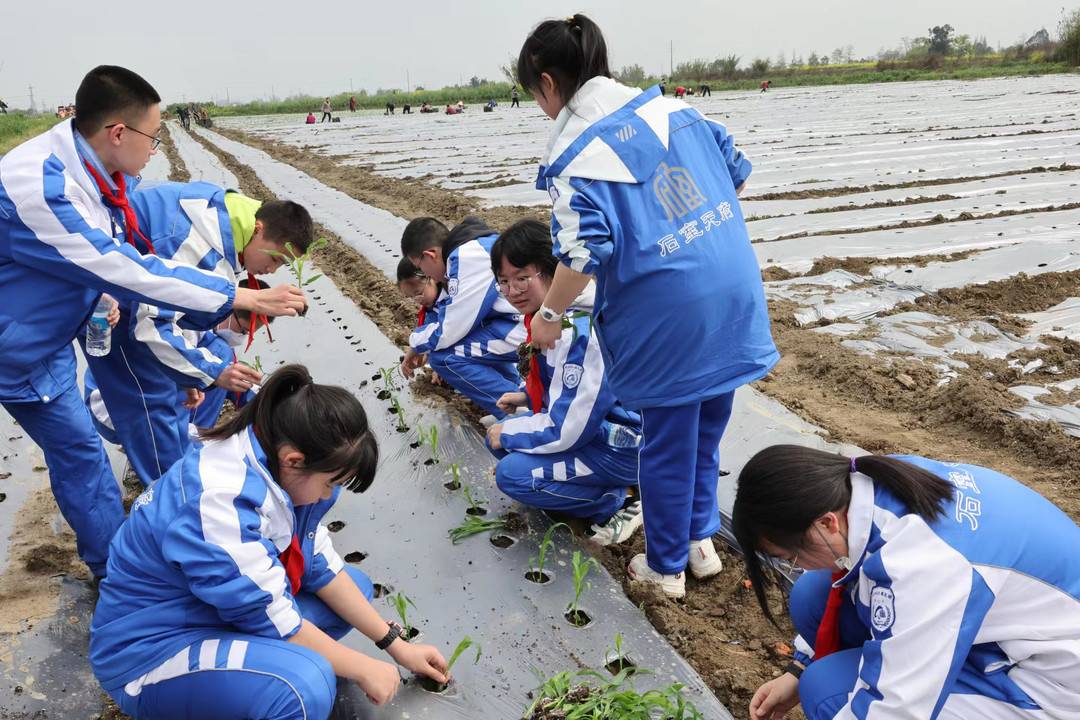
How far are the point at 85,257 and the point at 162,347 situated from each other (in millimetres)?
620

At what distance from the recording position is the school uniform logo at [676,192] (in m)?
2.07

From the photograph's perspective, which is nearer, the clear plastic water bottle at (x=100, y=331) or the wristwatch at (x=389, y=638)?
the wristwatch at (x=389, y=638)

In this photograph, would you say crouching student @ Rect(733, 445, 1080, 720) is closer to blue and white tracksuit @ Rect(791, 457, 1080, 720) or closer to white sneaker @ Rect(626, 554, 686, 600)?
blue and white tracksuit @ Rect(791, 457, 1080, 720)

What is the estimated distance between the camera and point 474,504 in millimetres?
2939

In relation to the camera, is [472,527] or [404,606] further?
[472,527]

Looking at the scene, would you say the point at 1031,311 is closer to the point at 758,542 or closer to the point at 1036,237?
the point at 1036,237

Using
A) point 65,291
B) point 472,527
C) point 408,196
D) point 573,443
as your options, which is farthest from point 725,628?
point 408,196

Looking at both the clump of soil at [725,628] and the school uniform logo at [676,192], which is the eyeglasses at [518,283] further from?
the clump of soil at [725,628]

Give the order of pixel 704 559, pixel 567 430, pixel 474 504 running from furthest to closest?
pixel 474 504 < pixel 567 430 < pixel 704 559

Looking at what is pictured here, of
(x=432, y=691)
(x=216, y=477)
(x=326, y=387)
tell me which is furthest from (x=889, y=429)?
(x=216, y=477)

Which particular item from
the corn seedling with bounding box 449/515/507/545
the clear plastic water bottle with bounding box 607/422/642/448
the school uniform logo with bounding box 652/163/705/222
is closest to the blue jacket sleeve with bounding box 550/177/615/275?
the school uniform logo with bounding box 652/163/705/222

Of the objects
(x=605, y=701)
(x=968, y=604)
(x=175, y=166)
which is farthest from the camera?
(x=175, y=166)

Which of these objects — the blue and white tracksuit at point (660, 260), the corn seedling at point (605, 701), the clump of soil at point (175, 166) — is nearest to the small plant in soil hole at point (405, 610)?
the corn seedling at point (605, 701)

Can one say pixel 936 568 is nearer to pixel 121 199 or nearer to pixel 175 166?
pixel 121 199
